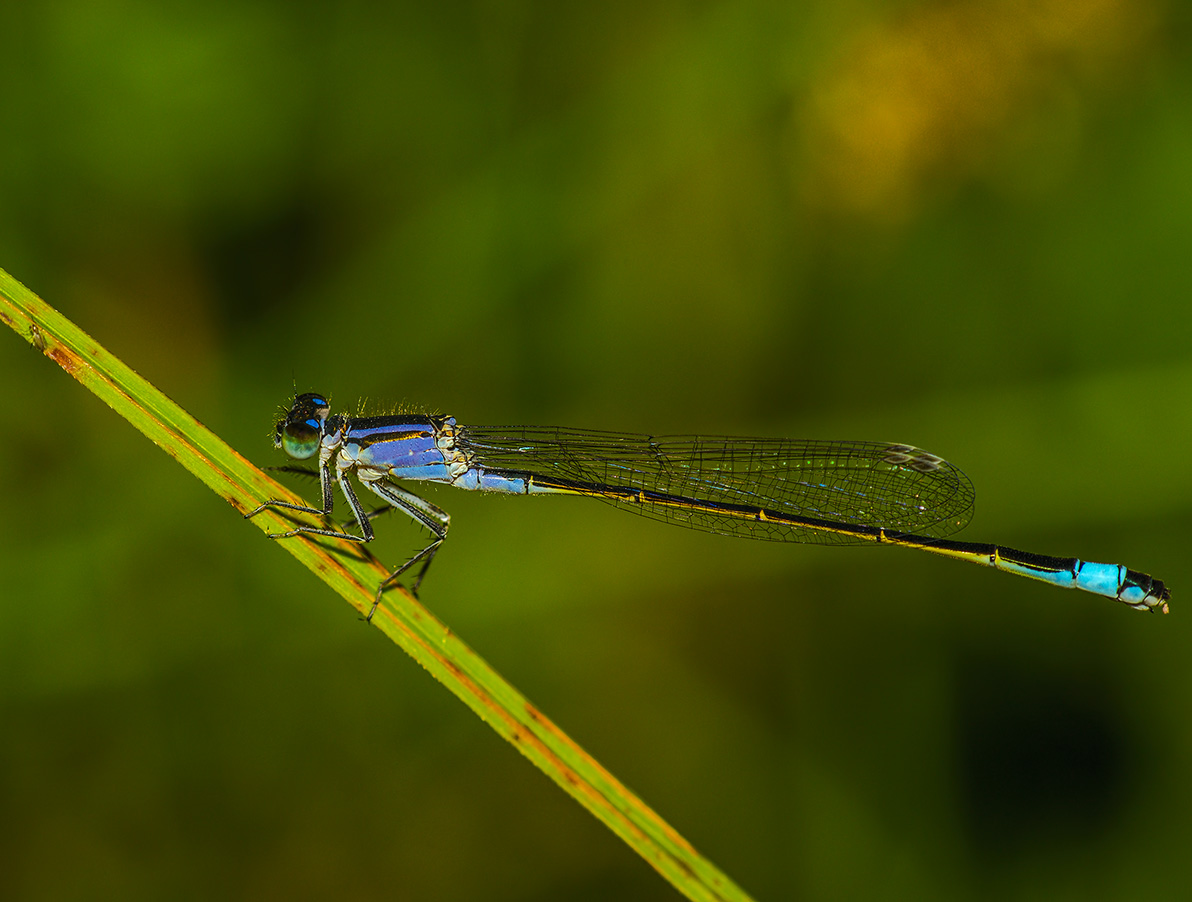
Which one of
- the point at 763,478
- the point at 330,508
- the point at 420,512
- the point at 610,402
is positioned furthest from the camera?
the point at 610,402

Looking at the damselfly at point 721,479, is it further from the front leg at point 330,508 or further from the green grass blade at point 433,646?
the green grass blade at point 433,646

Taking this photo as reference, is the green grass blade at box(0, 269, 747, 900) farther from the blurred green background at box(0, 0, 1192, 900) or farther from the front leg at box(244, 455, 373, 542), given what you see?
the blurred green background at box(0, 0, 1192, 900)

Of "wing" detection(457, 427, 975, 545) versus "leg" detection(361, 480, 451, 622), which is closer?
"leg" detection(361, 480, 451, 622)

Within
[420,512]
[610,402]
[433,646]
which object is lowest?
[433,646]

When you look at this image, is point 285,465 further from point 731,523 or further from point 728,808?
point 728,808

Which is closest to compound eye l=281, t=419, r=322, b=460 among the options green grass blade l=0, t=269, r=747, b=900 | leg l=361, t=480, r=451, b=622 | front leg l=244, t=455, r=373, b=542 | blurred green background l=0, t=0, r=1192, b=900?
front leg l=244, t=455, r=373, b=542

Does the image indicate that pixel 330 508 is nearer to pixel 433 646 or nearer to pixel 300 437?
pixel 300 437

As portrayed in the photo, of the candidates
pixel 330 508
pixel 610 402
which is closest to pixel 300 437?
pixel 330 508
